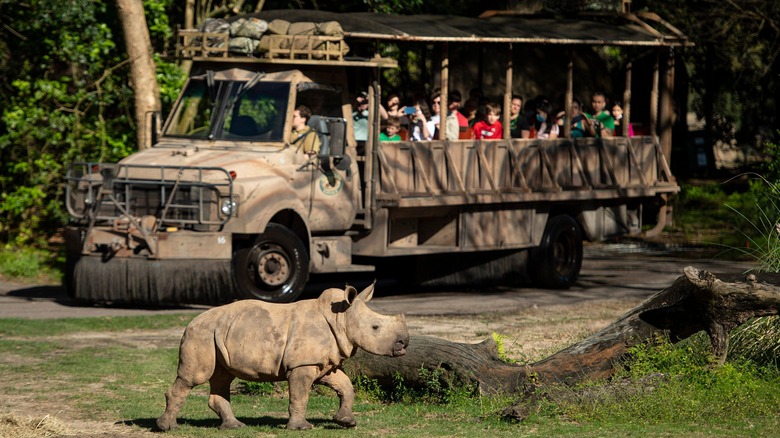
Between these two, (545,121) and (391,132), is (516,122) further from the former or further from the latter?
(391,132)

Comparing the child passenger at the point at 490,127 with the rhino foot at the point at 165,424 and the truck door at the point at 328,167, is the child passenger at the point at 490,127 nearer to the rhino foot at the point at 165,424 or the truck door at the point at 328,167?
the truck door at the point at 328,167

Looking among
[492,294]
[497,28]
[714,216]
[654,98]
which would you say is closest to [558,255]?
[492,294]

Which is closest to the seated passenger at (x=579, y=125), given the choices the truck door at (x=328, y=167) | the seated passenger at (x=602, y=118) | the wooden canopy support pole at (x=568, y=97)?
the seated passenger at (x=602, y=118)

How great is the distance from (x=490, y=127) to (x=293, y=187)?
366cm

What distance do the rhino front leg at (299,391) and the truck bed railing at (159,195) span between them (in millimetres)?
6385

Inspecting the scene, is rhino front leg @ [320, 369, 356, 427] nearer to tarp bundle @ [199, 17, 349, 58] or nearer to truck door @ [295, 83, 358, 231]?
truck door @ [295, 83, 358, 231]

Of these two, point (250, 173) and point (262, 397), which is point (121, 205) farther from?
point (262, 397)

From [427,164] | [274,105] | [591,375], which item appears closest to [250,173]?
[274,105]

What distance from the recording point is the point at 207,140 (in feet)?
52.2

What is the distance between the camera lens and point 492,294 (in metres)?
18.3

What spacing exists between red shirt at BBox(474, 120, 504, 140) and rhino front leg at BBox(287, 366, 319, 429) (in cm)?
992

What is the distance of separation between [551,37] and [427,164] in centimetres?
284

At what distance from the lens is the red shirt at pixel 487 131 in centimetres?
1805

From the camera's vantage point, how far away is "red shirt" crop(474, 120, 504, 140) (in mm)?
18047
